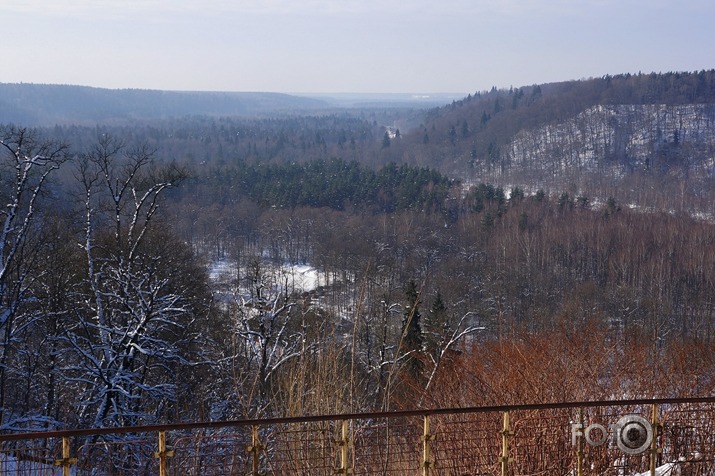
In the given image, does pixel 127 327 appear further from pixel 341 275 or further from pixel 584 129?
pixel 584 129

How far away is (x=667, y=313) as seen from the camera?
5550 centimetres

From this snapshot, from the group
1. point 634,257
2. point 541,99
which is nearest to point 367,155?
point 541,99

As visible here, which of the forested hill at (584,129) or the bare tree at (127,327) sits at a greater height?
the forested hill at (584,129)

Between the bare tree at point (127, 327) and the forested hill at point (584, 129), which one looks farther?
the forested hill at point (584, 129)

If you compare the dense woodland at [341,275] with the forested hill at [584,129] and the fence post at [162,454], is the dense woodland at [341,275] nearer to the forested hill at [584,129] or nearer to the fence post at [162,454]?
the forested hill at [584,129]

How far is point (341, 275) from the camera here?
6838 cm

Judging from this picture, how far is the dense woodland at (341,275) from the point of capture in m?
13.2

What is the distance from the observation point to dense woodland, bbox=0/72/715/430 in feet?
43.3

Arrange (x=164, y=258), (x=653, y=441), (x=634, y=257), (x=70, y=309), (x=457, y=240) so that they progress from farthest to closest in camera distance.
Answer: (x=457, y=240)
(x=634, y=257)
(x=164, y=258)
(x=70, y=309)
(x=653, y=441)

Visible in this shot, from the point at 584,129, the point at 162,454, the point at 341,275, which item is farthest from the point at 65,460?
the point at 584,129

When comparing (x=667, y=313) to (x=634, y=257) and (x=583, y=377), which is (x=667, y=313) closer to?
(x=634, y=257)

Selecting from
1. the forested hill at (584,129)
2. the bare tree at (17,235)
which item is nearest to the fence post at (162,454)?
the bare tree at (17,235)

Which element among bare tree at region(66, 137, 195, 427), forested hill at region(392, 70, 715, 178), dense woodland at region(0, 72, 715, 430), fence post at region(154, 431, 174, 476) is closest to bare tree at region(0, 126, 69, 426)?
dense woodland at region(0, 72, 715, 430)

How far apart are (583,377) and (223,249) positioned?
69.5 m
